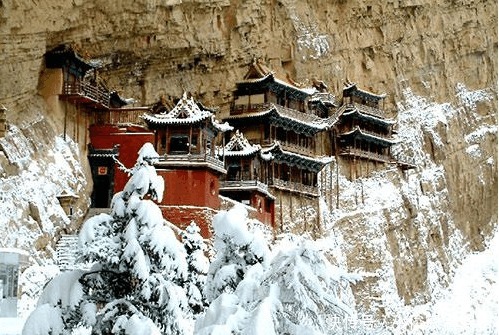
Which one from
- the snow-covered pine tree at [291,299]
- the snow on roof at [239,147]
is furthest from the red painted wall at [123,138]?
the snow-covered pine tree at [291,299]

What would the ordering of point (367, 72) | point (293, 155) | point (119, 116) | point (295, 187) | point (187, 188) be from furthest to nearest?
point (367, 72) → point (295, 187) → point (293, 155) → point (119, 116) → point (187, 188)

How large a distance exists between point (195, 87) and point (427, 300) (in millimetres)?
17055

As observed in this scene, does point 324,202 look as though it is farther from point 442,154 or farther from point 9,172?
point 9,172

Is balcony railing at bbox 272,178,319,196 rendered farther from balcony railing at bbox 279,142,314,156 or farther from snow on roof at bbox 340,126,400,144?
snow on roof at bbox 340,126,400,144

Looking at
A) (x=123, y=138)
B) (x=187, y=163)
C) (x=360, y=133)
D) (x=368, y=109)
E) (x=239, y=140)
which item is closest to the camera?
(x=187, y=163)

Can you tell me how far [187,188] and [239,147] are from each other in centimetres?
559

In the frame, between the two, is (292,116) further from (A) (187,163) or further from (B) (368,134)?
(A) (187,163)

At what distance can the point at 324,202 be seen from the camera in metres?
35.8

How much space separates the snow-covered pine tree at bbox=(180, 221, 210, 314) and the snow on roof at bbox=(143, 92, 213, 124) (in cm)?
1497

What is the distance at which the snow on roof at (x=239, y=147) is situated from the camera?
97.6ft

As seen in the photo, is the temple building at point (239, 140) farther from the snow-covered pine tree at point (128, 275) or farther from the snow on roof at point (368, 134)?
the snow-covered pine tree at point (128, 275)

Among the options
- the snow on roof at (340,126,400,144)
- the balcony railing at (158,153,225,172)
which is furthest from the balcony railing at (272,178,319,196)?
the balcony railing at (158,153,225,172)

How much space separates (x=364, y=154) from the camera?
128 feet

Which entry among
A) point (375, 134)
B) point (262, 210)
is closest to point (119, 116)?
point (262, 210)
